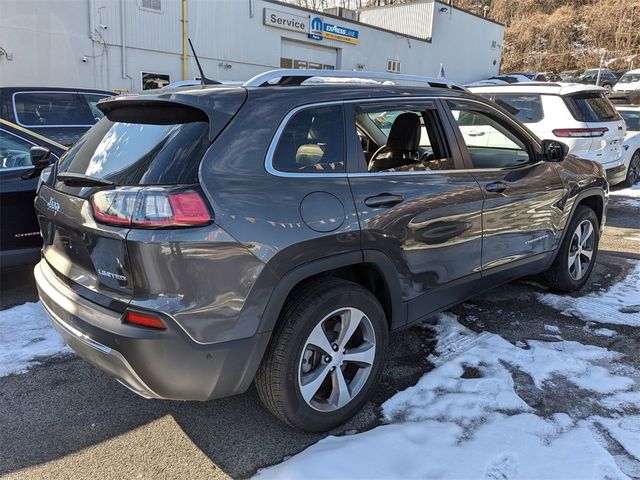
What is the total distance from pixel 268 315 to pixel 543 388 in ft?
5.85

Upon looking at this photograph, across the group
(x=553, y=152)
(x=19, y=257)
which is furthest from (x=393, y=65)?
(x=19, y=257)

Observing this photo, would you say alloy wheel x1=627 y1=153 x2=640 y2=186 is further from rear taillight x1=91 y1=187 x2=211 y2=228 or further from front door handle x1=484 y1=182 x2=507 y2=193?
rear taillight x1=91 y1=187 x2=211 y2=228

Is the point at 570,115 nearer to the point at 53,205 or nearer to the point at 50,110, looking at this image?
the point at 53,205

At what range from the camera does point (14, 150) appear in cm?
436

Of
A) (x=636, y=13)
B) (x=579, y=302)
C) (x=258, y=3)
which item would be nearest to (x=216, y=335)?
(x=579, y=302)

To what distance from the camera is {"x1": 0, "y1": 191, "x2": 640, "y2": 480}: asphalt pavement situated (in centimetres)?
248

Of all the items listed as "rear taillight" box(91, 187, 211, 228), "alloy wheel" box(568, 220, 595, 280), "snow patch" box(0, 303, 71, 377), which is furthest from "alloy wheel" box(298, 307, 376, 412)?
"alloy wheel" box(568, 220, 595, 280)

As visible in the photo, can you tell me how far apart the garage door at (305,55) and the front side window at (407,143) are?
59.1 feet

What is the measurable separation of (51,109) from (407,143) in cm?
521

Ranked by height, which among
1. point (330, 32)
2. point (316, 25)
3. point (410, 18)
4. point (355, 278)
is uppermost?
point (410, 18)

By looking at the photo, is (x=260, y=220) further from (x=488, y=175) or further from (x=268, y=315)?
(x=488, y=175)

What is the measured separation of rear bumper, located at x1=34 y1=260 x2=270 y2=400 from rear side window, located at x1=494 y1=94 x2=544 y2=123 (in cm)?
631

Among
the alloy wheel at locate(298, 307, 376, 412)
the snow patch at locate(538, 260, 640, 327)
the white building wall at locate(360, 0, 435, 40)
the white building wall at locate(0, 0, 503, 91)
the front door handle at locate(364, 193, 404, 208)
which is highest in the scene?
the white building wall at locate(360, 0, 435, 40)

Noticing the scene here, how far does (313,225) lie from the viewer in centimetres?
243
